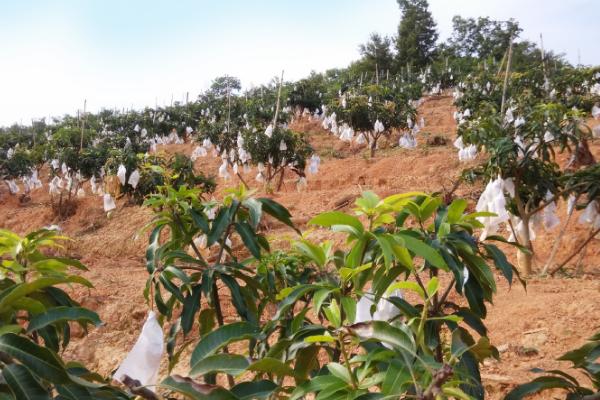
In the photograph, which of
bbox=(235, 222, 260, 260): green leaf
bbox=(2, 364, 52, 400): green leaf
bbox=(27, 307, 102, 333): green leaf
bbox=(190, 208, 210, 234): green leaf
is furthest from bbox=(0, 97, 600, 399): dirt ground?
bbox=(2, 364, 52, 400): green leaf

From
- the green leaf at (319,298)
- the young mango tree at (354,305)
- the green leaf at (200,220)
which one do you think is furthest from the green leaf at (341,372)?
the green leaf at (200,220)

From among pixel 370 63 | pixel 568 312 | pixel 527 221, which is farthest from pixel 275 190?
pixel 370 63

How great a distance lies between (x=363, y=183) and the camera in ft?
35.1

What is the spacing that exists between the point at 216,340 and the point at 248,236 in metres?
0.59

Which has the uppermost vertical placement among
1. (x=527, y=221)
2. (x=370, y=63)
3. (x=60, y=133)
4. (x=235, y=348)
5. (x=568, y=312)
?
(x=370, y=63)

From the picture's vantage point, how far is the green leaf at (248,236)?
5.08 feet

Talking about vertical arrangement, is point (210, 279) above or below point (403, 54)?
below

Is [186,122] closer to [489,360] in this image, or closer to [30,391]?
[489,360]

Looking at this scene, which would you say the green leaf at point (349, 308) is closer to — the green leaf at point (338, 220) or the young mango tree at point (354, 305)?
the young mango tree at point (354, 305)

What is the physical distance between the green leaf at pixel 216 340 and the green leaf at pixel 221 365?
63 mm

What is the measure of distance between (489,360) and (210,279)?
7.62 feet

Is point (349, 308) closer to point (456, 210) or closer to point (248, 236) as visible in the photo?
point (456, 210)

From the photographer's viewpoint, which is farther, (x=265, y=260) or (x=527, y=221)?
(x=527, y=221)

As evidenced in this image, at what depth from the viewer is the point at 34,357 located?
79cm
